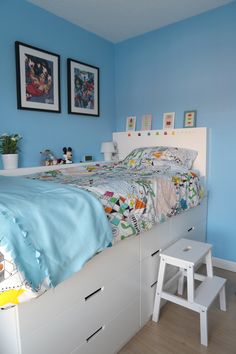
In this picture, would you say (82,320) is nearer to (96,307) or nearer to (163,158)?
(96,307)

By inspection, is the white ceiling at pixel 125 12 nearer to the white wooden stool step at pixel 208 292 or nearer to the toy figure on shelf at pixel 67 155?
the toy figure on shelf at pixel 67 155

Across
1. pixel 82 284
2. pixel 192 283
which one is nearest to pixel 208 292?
pixel 192 283

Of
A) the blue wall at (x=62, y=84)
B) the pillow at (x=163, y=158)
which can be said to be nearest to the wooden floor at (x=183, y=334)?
the pillow at (x=163, y=158)

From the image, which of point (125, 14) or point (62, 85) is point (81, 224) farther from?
point (125, 14)

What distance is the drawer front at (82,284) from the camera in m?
0.97

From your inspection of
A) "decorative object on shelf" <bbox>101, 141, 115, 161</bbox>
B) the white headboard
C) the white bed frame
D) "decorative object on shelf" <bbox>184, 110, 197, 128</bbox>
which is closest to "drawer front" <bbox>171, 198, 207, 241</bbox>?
the white bed frame

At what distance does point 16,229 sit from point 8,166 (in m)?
1.30

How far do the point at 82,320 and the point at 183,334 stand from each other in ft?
2.35

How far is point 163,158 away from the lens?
233 cm

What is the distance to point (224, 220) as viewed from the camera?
238 cm

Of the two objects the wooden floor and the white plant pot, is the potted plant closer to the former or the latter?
the white plant pot

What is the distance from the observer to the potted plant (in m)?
2.00

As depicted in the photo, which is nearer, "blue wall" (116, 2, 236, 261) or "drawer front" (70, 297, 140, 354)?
"drawer front" (70, 297, 140, 354)

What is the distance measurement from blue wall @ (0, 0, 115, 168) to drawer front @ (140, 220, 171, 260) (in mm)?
1268
